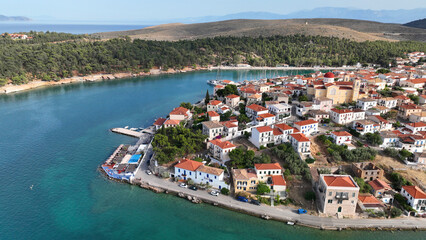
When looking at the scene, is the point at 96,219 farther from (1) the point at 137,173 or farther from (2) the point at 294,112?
(2) the point at 294,112

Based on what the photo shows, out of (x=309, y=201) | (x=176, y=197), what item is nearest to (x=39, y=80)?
(x=176, y=197)

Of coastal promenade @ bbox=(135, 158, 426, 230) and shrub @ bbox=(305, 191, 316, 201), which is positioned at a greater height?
shrub @ bbox=(305, 191, 316, 201)

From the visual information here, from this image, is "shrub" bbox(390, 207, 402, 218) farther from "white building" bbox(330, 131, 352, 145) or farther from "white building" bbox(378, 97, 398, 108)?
"white building" bbox(378, 97, 398, 108)

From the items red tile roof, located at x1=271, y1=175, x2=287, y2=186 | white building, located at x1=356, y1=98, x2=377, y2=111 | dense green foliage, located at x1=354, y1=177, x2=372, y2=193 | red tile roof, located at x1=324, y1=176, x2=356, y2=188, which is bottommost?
dense green foliage, located at x1=354, y1=177, x2=372, y2=193

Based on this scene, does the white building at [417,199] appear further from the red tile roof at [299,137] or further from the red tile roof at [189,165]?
the red tile roof at [189,165]

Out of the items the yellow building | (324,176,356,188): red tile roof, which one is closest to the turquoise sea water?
(324,176,356,188): red tile roof

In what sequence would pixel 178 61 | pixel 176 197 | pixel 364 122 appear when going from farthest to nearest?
pixel 178 61 < pixel 364 122 < pixel 176 197

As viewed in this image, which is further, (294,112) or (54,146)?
(294,112)
